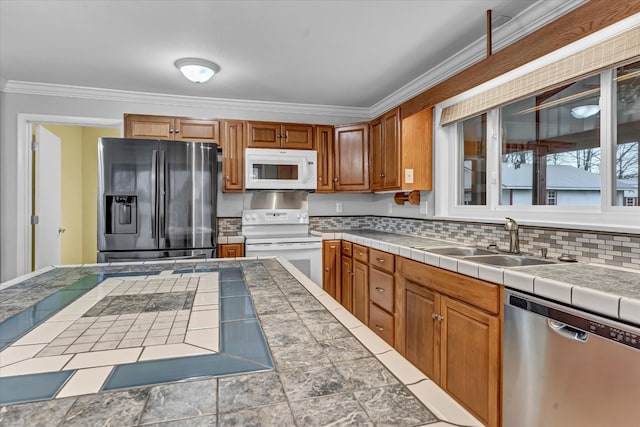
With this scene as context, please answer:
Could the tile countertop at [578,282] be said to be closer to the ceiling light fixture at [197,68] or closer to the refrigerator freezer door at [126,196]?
the ceiling light fixture at [197,68]

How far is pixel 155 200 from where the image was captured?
3066 mm

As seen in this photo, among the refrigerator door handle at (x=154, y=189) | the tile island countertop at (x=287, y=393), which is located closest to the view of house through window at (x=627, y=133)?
the tile island countertop at (x=287, y=393)

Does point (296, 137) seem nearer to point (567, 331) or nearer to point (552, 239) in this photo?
point (552, 239)

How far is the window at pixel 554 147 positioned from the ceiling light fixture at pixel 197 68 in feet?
7.21

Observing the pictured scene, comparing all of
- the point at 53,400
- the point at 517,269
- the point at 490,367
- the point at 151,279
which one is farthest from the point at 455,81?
the point at 53,400

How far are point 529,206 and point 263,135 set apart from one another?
100 inches

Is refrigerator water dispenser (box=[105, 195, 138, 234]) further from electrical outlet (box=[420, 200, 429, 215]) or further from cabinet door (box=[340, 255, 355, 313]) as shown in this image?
electrical outlet (box=[420, 200, 429, 215])

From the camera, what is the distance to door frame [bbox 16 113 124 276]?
3.32 m

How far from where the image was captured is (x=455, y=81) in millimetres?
2410

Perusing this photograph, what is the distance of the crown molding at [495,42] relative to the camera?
1.96 meters

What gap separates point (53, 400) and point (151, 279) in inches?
35.5

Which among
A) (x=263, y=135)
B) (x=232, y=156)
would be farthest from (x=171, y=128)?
(x=263, y=135)

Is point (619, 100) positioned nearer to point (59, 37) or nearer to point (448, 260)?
point (448, 260)

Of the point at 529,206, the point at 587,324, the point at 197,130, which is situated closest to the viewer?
the point at 587,324
